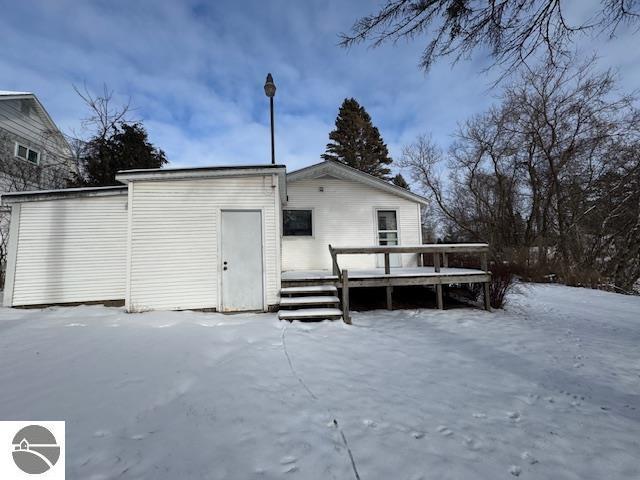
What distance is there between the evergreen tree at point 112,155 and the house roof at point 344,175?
9502 millimetres

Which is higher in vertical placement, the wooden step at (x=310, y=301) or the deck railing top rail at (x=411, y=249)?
the deck railing top rail at (x=411, y=249)

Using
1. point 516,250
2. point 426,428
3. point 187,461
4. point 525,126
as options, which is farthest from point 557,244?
point 187,461

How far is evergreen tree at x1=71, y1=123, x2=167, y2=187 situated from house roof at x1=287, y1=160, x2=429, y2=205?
9502mm

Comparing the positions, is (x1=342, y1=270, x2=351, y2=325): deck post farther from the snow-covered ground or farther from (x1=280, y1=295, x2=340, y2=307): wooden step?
the snow-covered ground

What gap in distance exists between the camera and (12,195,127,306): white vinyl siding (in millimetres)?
6570

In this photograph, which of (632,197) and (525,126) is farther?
(525,126)

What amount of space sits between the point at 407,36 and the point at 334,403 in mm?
4114

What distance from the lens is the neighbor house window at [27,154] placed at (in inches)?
456

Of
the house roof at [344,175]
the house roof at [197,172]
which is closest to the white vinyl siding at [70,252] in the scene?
the house roof at [197,172]

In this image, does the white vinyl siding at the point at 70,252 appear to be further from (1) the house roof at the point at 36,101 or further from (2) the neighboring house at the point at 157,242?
(1) the house roof at the point at 36,101

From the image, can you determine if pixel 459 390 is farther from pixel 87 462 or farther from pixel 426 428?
pixel 87 462

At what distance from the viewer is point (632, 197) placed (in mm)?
12672

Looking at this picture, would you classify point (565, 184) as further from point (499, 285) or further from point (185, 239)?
point (185, 239)

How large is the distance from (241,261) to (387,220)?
19.4ft
